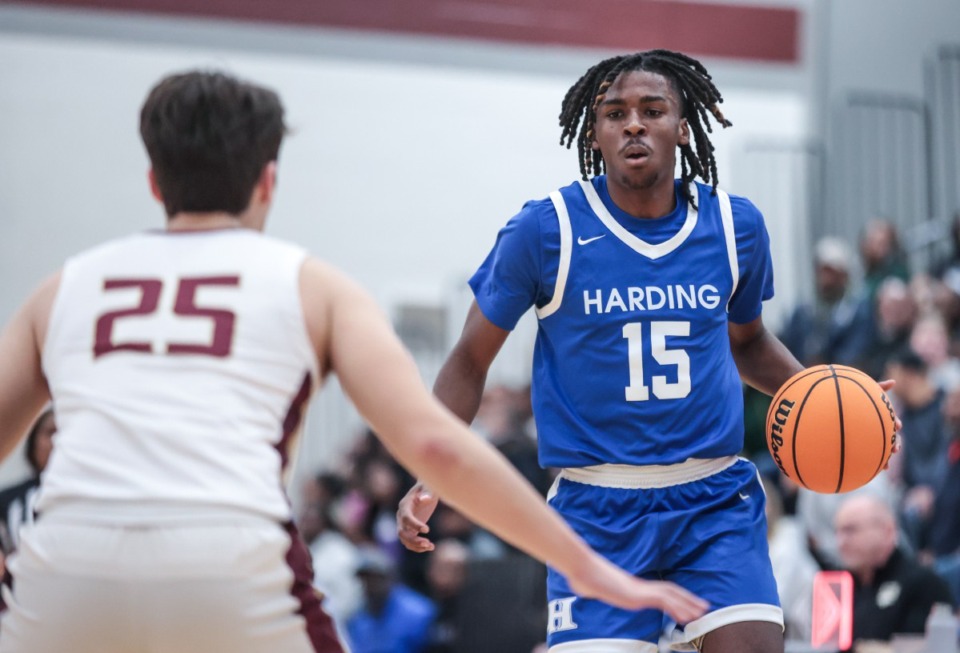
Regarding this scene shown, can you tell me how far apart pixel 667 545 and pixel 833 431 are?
698 millimetres

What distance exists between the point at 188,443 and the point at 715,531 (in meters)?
1.97

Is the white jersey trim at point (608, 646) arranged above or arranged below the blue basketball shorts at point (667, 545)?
below

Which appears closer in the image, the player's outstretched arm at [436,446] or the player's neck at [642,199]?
the player's outstretched arm at [436,446]

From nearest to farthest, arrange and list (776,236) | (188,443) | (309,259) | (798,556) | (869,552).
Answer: (188,443)
(309,259)
(869,552)
(798,556)
(776,236)

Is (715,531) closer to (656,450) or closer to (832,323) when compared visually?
(656,450)

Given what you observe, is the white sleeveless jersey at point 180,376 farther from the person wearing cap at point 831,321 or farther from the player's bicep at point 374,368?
the person wearing cap at point 831,321

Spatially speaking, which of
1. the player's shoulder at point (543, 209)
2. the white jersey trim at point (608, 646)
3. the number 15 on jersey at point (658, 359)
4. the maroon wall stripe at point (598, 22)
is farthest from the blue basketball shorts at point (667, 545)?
the maroon wall stripe at point (598, 22)

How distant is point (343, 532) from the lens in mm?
12961

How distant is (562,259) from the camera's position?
445cm

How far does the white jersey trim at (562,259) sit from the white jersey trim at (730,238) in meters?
0.51

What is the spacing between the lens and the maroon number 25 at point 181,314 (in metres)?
2.86

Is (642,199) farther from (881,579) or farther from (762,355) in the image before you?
(881,579)

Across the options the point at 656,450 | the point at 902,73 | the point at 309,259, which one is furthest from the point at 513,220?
the point at 902,73

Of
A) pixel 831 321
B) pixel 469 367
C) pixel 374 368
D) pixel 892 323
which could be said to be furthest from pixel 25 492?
pixel 831 321
